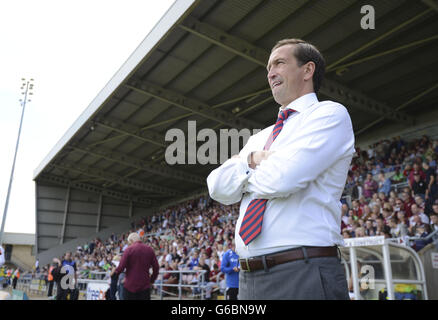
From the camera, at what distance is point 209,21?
37.0 feet

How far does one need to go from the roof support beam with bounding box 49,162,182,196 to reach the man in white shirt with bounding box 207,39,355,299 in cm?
2816

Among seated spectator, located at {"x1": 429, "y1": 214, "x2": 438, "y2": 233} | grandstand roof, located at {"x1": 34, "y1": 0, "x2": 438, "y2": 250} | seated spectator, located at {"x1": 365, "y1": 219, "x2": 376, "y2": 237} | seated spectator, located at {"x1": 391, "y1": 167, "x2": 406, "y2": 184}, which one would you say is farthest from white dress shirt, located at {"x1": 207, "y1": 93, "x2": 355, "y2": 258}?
seated spectator, located at {"x1": 391, "y1": 167, "x2": 406, "y2": 184}

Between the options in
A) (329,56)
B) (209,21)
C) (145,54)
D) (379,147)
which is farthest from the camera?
(379,147)

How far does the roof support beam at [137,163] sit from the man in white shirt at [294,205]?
22938 mm

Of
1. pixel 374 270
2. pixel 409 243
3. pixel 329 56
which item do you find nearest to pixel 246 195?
pixel 374 270

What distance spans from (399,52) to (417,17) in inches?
80.4

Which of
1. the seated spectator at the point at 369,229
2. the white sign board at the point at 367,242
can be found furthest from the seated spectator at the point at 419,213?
the white sign board at the point at 367,242

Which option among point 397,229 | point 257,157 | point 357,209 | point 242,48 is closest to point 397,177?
point 357,209

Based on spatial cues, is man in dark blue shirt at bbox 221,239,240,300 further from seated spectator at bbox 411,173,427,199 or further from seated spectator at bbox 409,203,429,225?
seated spectator at bbox 411,173,427,199

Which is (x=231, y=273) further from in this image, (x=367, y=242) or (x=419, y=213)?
(x=419, y=213)

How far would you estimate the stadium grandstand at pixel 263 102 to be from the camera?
10.2 meters

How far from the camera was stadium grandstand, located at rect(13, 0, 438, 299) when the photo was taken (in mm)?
10211

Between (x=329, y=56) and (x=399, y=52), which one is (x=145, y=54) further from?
(x=399, y=52)
